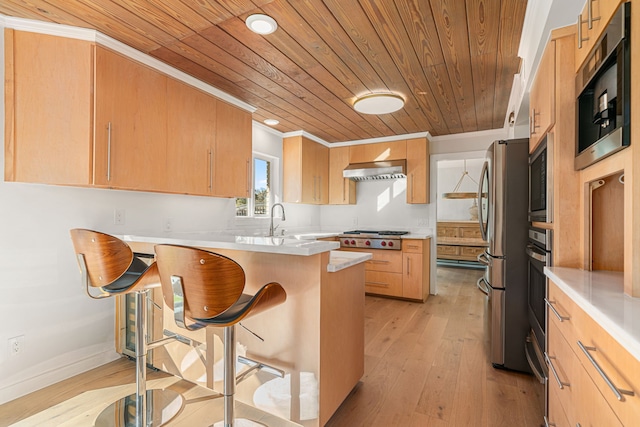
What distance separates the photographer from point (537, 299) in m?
1.92

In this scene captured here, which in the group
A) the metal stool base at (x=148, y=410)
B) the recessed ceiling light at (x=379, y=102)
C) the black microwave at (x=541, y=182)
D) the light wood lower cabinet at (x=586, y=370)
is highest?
the recessed ceiling light at (x=379, y=102)

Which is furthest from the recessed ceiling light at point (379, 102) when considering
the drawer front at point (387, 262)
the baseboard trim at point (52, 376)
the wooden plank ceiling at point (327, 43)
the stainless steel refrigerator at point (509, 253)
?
the baseboard trim at point (52, 376)

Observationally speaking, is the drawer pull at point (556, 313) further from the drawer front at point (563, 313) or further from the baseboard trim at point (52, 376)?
the baseboard trim at point (52, 376)

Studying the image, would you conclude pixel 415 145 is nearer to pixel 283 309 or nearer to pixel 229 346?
pixel 283 309

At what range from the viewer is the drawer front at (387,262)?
165 inches

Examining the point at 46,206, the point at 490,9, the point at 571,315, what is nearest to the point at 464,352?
the point at 571,315

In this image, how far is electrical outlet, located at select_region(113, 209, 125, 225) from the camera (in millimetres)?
2440

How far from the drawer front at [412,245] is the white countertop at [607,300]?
104 inches

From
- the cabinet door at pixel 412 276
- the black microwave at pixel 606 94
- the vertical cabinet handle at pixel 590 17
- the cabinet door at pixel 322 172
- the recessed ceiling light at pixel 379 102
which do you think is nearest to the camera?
the black microwave at pixel 606 94

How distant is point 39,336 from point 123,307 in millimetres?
498

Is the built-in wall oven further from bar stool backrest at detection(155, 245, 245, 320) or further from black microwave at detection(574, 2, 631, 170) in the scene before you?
bar stool backrest at detection(155, 245, 245, 320)

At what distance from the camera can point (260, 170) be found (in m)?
4.18

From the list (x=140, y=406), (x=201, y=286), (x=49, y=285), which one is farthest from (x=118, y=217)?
(x=201, y=286)

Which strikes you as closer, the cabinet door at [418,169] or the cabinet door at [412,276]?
the cabinet door at [412,276]
